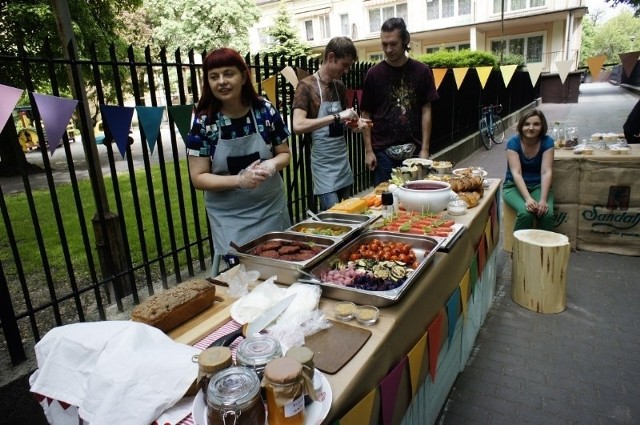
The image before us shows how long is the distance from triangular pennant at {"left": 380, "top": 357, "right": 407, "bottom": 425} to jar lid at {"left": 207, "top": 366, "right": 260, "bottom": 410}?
0.61 metres

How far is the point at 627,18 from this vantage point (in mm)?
92812

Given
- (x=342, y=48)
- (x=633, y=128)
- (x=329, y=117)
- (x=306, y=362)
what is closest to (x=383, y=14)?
(x=633, y=128)

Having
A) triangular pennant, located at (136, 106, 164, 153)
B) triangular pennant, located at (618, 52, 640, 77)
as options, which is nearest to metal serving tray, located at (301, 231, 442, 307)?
triangular pennant, located at (136, 106, 164, 153)

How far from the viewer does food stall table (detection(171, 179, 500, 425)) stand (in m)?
1.25

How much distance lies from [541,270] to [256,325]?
277 centimetres

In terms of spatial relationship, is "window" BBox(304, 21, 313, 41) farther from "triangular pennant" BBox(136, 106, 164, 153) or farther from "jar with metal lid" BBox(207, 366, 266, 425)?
"jar with metal lid" BBox(207, 366, 266, 425)

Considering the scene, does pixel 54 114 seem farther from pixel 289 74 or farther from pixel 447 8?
pixel 447 8

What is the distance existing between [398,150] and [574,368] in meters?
2.27

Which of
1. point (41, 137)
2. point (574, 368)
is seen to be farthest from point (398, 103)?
point (41, 137)

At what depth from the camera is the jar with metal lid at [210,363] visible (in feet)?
3.25

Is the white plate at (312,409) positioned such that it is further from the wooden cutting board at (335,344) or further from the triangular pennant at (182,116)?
the triangular pennant at (182,116)

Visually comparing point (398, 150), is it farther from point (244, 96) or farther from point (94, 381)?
point (94, 381)

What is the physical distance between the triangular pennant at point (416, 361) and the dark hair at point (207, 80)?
153cm

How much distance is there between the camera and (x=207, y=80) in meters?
2.08
